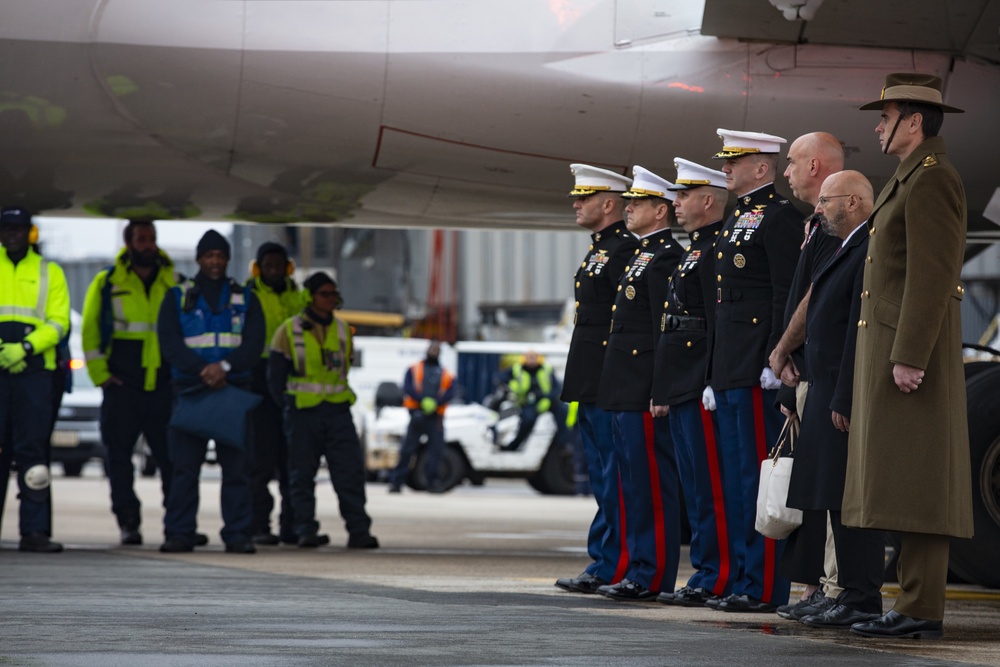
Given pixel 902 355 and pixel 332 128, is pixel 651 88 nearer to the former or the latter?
pixel 332 128

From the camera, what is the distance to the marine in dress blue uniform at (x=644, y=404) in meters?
6.26

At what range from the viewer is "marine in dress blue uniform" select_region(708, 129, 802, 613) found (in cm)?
568

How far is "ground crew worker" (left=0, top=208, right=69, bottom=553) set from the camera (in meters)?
8.48

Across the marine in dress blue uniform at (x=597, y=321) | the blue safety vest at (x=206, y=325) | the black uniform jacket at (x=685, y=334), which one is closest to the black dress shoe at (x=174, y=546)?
the blue safety vest at (x=206, y=325)

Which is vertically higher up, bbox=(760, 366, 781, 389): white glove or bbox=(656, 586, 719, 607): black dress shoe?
bbox=(760, 366, 781, 389): white glove

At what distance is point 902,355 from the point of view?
15.5 feet

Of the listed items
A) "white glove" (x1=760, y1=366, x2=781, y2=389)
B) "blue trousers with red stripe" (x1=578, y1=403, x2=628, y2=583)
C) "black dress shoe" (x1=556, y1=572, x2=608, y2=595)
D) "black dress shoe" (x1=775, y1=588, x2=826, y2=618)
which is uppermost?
"white glove" (x1=760, y1=366, x2=781, y2=389)

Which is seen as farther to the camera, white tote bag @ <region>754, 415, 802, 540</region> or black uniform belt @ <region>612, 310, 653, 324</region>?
black uniform belt @ <region>612, 310, 653, 324</region>

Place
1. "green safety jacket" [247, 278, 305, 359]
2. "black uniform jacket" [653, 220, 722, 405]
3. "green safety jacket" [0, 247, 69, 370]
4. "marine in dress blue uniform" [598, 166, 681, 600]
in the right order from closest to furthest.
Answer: "black uniform jacket" [653, 220, 722, 405], "marine in dress blue uniform" [598, 166, 681, 600], "green safety jacket" [0, 247, 69, 370], "green safety jacket" [247, 278, 305, 359]

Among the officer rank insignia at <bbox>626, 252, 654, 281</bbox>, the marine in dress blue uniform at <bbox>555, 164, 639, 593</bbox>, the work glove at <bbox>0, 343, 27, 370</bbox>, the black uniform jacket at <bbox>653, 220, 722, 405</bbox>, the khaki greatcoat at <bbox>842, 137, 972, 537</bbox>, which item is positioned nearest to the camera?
the khaki greatcoat at <bbox>842, 137, 972, 537</bbox>

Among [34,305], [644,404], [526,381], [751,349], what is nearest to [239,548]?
[34,305]

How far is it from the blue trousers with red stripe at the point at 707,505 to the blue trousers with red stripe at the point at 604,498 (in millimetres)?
454

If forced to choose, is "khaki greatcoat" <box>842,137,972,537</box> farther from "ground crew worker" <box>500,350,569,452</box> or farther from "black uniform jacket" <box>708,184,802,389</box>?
"ground crew worker" <box>500,350,569,452</box>

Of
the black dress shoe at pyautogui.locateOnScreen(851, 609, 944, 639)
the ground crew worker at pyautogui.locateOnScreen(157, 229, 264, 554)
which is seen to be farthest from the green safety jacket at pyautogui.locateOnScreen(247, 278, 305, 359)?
the black dress shoe at pyautogui.locateOnScreen(851, 609, 944, 639)
